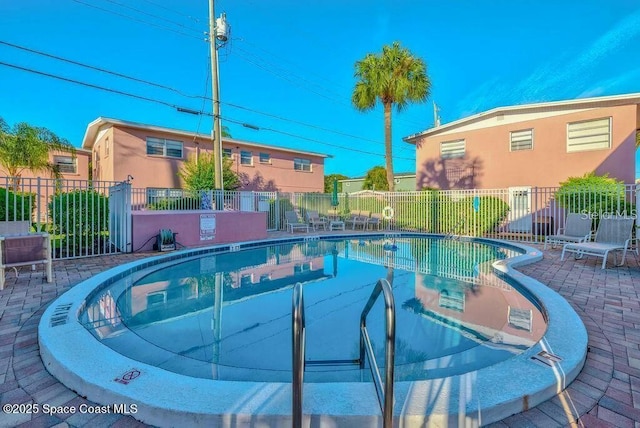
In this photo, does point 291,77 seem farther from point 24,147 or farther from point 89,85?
point 24,147

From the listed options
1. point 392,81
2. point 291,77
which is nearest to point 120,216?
point 392,81

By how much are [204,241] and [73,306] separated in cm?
738

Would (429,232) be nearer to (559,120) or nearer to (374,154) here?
(559,120)

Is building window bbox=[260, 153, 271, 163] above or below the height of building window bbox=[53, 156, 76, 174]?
above

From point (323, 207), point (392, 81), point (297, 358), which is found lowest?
point (297, 358)

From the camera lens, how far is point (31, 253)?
5.46 meters

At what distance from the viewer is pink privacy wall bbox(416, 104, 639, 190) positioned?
13.5 m

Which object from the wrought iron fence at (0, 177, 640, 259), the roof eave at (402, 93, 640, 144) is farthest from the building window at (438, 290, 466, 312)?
the roof eave at (402, 93, 640, 144)

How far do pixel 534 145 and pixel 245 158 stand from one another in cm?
1709

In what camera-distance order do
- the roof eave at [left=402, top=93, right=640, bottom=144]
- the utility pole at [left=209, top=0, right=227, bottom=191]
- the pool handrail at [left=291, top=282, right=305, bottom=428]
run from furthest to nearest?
the utility pole at [left=209, top=0, right=227, bottom=191], the roof eave at [left=402, top=93, right=640, bottom=144], the pool handrail at [left=291, top=282, right=305, bottom=428]

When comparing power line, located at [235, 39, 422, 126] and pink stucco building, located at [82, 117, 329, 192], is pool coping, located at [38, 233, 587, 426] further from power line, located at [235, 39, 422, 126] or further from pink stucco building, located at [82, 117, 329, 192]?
power line, located at [235, 39, 422, 126]

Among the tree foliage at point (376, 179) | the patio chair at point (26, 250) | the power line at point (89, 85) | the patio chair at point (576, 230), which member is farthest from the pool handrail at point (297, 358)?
the tree foliage at point (376, 179)

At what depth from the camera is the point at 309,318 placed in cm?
443

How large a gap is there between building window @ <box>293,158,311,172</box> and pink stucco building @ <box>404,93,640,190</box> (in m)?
9.13
